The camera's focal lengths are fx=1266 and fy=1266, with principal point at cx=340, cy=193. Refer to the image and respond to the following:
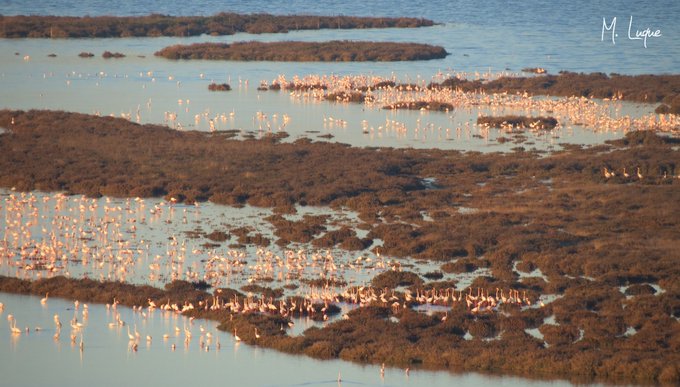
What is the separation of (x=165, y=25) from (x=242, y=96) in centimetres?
3887

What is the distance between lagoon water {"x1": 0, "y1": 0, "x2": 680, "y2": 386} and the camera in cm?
2991

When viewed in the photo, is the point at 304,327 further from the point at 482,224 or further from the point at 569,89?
the point at 569,89

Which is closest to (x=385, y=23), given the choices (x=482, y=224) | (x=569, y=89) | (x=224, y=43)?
(x=224, y=43)

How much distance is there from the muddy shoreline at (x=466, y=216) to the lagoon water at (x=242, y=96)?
3.60 feet

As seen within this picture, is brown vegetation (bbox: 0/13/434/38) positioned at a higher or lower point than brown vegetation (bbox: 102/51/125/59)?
higher

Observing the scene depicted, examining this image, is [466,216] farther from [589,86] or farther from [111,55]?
[111,55]

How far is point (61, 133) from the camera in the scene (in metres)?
56.5

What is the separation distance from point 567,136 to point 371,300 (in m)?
27.4

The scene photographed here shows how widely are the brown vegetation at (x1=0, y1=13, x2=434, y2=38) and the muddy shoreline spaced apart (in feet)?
140

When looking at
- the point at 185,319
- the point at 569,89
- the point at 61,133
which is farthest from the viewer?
the point at 569,89

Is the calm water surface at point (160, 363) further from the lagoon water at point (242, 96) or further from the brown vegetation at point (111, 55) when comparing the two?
the brown vegetation at point (111, 55)

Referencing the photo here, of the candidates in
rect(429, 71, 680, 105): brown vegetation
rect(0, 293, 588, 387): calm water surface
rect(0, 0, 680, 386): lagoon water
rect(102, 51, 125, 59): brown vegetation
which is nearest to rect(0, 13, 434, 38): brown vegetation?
rect(0, 0, 680, 386): lagoon water
